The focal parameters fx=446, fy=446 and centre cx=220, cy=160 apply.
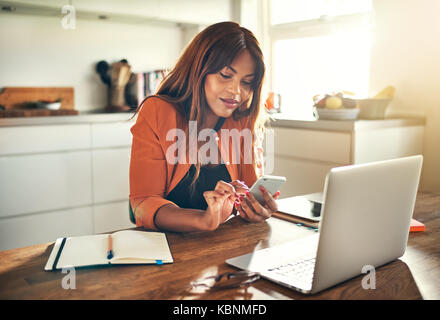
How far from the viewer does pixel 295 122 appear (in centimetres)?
283

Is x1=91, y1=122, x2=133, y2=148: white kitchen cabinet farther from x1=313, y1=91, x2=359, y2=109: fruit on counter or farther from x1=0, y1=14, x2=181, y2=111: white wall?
x1=313, y1=91, x2=359, y2=109: fruit on counter

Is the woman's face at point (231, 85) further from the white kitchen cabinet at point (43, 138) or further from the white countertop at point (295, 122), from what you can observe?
the white kitchen cabinet at point (43, 138)

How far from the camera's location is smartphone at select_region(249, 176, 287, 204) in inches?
53.9

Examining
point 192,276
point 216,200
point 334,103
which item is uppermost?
point 334,103

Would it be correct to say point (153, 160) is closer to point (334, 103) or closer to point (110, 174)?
point (334, 103)

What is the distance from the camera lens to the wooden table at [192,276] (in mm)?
878

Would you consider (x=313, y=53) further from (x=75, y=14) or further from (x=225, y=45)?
(x=225, y=45)

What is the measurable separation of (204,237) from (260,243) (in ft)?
0.52

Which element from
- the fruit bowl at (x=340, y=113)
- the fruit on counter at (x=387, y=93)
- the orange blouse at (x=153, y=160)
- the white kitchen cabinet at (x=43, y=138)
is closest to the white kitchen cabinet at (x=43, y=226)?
the white kitchen cabinet at (x=43, y=138)

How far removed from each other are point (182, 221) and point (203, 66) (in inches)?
23.3

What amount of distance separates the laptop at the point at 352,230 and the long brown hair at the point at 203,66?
0.68m

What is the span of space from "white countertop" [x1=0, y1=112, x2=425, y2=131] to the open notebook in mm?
1520

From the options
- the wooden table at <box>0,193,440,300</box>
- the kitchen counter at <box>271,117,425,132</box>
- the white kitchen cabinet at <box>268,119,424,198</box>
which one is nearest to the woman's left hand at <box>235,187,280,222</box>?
the wooden table at <box>0,193,440,300</box>

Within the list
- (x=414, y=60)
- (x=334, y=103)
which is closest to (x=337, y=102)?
(x=334, y=103)
